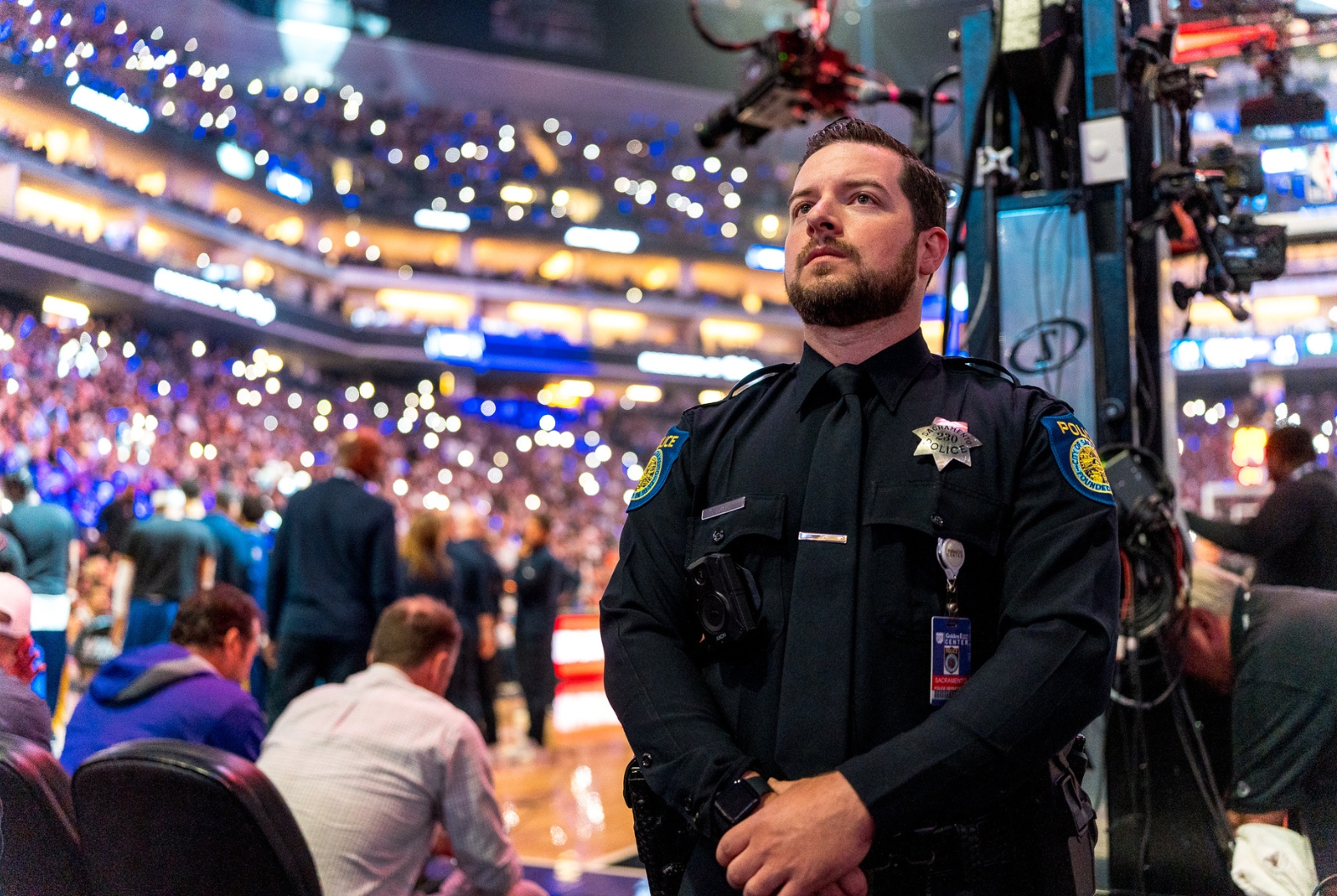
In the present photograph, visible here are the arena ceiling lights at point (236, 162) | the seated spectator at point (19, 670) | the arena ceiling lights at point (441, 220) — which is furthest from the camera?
the arena ceiling lights at point (441, 220)

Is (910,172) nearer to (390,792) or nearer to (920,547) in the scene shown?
(920,547)

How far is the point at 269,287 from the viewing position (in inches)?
960

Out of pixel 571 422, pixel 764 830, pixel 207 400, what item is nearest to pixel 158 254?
pixel 207 400

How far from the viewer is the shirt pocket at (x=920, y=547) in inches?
52.9

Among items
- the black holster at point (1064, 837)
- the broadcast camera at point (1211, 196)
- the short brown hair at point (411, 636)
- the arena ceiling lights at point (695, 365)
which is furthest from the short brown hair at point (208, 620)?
the arena ceiling lights at point (695, 365)

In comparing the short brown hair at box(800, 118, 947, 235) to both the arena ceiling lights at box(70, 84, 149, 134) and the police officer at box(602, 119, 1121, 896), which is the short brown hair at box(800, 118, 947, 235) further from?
the arena ceiling lights at box(70, 84, 149, 134)

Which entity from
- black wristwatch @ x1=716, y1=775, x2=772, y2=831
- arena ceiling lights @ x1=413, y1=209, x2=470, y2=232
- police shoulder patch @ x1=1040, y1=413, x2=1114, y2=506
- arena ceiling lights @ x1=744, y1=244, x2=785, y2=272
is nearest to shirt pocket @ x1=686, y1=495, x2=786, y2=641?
black wristwatch @ x1=716, y1=775, x2=772, y2=831

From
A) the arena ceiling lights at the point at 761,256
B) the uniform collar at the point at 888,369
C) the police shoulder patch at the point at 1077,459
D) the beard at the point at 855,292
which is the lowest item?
the police shoulder patch at the point at 1077,459

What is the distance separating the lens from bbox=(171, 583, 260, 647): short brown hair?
2934mm

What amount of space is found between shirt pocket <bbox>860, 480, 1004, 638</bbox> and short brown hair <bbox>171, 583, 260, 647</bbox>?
2.22 meters

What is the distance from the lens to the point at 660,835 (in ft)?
4.67

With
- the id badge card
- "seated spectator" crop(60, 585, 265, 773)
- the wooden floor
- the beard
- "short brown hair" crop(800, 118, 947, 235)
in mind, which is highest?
"short brown hair" crop(800, 118, 947, 235)

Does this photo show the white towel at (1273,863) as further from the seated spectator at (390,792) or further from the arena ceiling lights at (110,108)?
the arena ceiling lights at (110,108)

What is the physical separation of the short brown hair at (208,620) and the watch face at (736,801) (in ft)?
7.12
